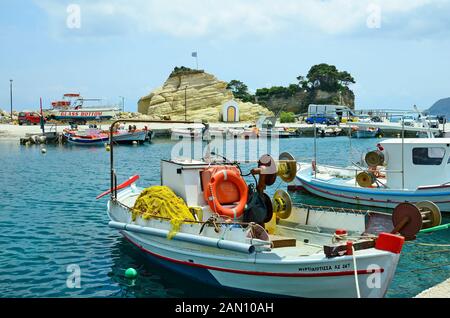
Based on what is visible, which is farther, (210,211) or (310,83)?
(310,83)

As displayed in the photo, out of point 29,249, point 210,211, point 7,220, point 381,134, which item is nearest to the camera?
point 210,211

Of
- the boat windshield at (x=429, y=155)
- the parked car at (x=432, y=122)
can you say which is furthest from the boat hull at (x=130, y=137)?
the boat windshield at (x=429, y=155)

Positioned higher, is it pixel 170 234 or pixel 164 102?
pixel 164 102

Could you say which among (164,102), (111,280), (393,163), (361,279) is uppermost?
(164,102)

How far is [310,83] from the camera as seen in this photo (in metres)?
130

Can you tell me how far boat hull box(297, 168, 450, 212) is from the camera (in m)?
21.3

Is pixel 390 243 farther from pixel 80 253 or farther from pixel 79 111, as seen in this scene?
pixel 79 111

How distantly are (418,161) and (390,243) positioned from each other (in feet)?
40.6

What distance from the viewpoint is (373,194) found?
75.6ft

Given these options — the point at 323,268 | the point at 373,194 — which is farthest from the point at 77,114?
the point at 323,268

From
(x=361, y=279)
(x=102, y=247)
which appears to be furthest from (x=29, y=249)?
(x=361, y=279)

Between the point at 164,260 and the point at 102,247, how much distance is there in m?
3.74

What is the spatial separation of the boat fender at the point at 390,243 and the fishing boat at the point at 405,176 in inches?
449
